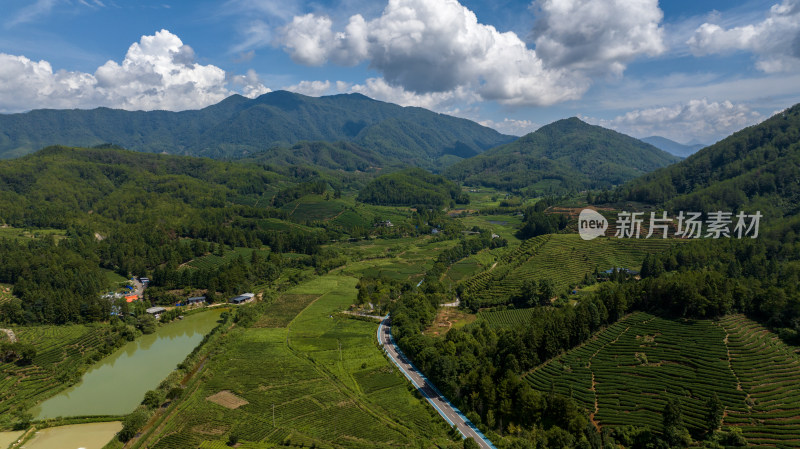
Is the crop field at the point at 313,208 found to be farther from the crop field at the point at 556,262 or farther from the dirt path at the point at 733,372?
the dirt path at the point at 733,372

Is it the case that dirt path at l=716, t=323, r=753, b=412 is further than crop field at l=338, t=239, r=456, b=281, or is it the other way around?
crop field at l=338, t=239, r=456, b=281

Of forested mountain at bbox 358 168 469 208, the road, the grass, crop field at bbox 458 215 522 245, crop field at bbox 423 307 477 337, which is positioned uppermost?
forested mountain at bbox 358 168 469 208

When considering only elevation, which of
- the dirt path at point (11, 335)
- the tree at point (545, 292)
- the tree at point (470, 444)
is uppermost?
the tree at point (545, 292)

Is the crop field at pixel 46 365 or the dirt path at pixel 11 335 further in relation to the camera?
the dirt path at pixel 11 335

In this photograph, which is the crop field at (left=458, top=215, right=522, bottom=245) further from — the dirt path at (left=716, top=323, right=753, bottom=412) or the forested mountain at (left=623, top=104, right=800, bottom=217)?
the dirt path at (left=716, top=323, right=753, bottom=412)

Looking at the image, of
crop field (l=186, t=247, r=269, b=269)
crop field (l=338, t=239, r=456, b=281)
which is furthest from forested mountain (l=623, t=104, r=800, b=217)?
crop field (l=186, t=247, r=269, b=269)

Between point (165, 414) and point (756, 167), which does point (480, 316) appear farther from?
point (756, 167)

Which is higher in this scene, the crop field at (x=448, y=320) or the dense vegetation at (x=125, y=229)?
the dense vegetation at (x=125, y=229)

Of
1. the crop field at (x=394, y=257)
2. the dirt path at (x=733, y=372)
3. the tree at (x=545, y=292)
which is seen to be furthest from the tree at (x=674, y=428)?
the crop field at (x=394, y=257)
